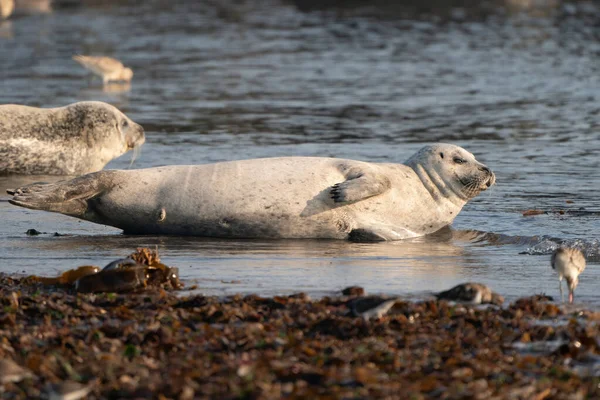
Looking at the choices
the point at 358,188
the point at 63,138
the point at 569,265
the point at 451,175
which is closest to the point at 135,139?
the point at 63,138

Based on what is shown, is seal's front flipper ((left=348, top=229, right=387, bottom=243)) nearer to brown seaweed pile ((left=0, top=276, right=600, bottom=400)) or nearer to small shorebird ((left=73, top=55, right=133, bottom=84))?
brown seaweed pile ((left=0, top=276, right=600, bottom=400))

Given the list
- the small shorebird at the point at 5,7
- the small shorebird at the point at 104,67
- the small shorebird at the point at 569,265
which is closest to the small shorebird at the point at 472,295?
the small shorebird at the point at 569,265

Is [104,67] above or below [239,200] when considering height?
above

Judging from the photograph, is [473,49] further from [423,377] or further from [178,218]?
[423,377]

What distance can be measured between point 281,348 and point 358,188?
3.24 metres

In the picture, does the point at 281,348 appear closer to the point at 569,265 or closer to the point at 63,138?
the point at 569,265

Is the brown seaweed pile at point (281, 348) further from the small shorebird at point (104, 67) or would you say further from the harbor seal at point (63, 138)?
the small shorebird at point (104, 67)

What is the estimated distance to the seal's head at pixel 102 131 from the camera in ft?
37.7

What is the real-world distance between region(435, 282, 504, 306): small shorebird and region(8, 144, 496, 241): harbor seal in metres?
2.23

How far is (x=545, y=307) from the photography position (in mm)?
5855

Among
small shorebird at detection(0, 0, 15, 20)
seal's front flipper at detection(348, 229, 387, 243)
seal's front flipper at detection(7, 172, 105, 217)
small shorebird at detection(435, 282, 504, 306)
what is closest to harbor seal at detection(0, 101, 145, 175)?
seal's front flipper at detection(7, 172, 105, 217)

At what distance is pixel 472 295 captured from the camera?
19.7ft

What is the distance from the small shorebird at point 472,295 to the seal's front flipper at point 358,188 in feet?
7.35

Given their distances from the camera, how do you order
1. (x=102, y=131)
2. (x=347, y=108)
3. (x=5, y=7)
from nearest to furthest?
(x=102, y=131), (x=347, y=108), (x=5, y=7)
